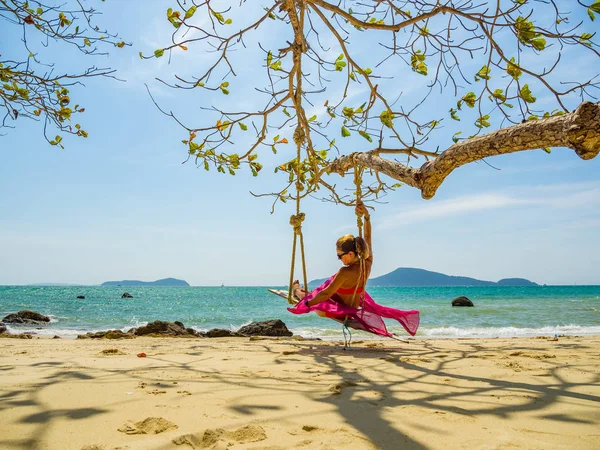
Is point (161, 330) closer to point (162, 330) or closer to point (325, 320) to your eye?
point (162, 330)

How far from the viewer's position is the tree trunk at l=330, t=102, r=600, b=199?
5.79 ft

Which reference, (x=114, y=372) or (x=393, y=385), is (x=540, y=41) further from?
(x=114, y=372)

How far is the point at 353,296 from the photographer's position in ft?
12.0

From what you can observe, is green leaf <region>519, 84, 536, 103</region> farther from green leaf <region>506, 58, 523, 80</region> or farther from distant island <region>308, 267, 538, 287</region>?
distant island <region>308, 267, 538, 287</region>

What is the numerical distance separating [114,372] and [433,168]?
93.5 inches

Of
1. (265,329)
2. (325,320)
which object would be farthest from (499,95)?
(325,320)

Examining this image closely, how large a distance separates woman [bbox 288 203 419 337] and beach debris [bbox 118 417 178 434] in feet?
7.08

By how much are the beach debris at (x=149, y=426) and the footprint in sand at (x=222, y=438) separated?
118mm

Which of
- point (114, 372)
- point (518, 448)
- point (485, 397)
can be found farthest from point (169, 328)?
point (518, 448)

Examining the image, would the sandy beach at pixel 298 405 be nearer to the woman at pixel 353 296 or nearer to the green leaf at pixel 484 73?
the woman at pixel 353 296

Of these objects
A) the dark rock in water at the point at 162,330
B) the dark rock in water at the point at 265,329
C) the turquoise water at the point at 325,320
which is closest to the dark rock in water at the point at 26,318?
the turquoise water at the point at 325,320

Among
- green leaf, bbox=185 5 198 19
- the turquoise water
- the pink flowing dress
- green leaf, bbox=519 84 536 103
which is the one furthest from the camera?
the turquoise water

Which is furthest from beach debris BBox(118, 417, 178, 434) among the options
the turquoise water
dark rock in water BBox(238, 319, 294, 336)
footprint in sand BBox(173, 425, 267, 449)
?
the turquoise water

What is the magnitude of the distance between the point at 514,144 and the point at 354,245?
5.51ft
